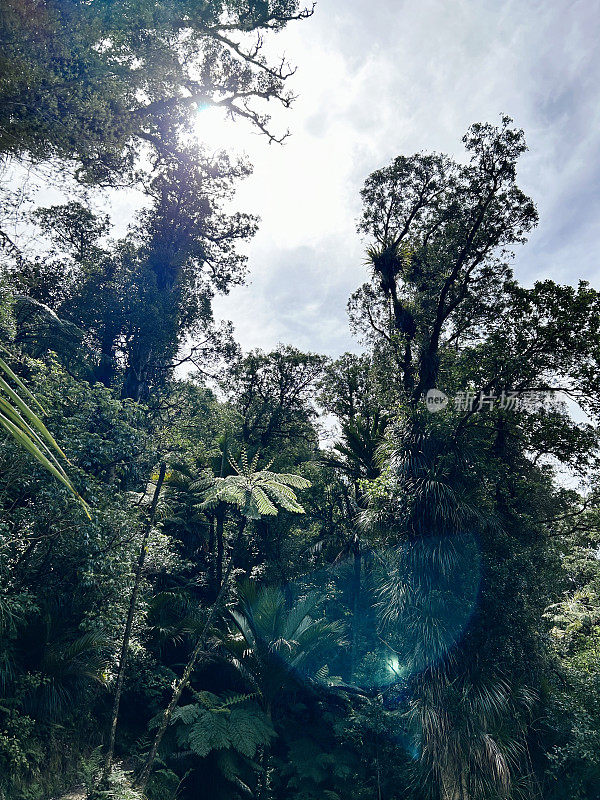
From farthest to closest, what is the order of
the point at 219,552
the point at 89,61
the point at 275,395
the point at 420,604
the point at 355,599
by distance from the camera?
the point at 275,395
the point at 219,552
the point at 355,599
the point at 420,604
the point at 89,61

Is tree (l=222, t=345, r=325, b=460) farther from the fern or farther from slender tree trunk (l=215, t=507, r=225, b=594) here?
the fern

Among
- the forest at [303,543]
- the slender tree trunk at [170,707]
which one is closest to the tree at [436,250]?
the forest at [303,543]

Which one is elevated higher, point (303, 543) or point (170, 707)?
point (303, 543)

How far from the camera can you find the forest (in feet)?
21.7

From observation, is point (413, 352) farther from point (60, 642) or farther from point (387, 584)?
point (60, 642)

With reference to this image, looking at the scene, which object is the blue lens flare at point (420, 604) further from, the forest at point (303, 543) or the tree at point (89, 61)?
the tree at point (89, 61)

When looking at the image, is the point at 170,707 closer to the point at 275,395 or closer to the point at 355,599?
the point at 355,599

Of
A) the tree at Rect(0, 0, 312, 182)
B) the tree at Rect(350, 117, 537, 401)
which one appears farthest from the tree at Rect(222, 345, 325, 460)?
the tree at Rect(0, 0, 312, 182)

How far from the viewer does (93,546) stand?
730 centimetres

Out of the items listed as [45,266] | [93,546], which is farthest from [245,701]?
[45,266]

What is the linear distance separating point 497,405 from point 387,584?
4.12 metres

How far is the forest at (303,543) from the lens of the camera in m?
6.61

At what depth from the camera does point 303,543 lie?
1391 cm

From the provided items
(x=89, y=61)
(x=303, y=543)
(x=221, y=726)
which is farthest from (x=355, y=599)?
(x=89, y=61)
